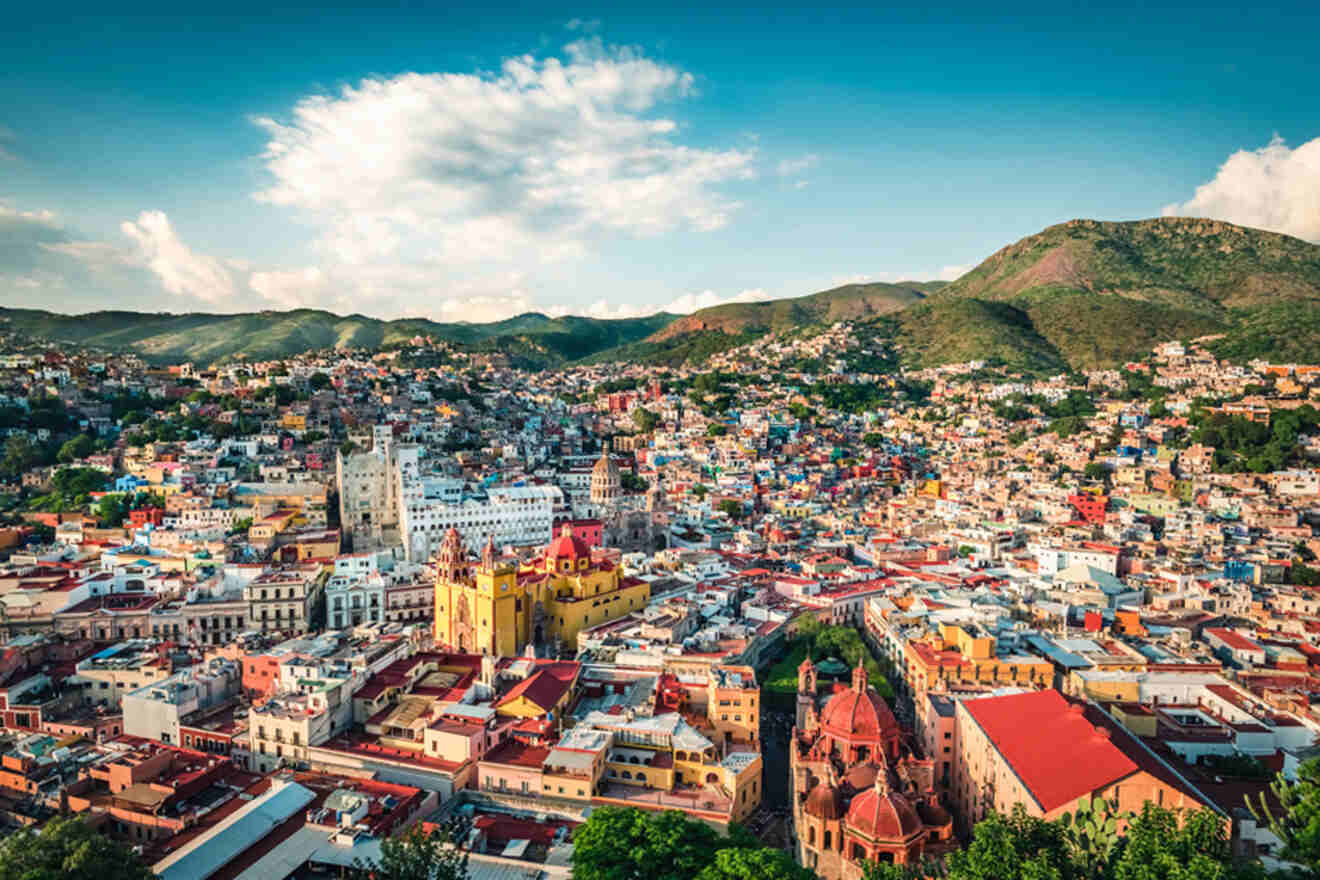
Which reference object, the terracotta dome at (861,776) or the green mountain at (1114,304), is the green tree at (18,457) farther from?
the green mountain at (1114,304)

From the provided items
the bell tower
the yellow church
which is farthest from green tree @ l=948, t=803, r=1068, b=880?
the yellow church

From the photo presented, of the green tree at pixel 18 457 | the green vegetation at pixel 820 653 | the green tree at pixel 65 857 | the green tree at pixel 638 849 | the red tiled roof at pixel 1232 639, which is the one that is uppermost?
the green tree at pixel 18 457

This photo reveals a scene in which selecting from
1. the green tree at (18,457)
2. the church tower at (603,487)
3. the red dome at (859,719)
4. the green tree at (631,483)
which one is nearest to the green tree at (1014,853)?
the red dome at (859,719)

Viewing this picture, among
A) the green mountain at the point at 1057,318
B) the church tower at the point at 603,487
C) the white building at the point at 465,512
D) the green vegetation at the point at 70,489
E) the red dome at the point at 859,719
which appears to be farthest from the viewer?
the green mountain at the point at 1057,318

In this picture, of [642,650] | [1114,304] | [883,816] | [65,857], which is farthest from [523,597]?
[1114,304]

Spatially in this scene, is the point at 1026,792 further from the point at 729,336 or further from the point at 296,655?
the point at 729,336

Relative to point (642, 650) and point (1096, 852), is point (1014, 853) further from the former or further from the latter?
point (642, 650)

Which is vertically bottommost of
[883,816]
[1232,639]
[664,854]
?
[1232,639]
